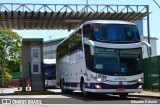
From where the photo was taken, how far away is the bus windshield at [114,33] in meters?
19.5

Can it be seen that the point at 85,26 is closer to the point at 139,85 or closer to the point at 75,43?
the point at 75,43

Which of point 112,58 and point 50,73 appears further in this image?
point 50,73

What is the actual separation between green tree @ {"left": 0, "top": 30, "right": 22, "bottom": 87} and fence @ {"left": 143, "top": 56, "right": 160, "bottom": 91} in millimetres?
45867

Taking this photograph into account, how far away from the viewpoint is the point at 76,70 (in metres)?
23.6

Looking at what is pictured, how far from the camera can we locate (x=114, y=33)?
19625 millimetres

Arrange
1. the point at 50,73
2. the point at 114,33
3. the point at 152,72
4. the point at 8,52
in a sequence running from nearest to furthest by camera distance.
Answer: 1. the point at 114,33
2. the point at 152,72
3. the point at 50,73
4. the point at 8,52

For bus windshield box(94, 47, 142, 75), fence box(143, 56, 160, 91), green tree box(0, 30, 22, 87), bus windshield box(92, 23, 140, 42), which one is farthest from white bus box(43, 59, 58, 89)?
green tree box(0, 30, 22, 87)

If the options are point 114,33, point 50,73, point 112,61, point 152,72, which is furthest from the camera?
point 50,73

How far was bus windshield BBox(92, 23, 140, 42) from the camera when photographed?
19500mm

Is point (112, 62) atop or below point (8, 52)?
below

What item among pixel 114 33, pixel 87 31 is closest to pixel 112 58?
pixel 114 33

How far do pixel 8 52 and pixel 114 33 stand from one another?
56030 millimetres

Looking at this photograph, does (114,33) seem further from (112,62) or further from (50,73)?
(50,73)

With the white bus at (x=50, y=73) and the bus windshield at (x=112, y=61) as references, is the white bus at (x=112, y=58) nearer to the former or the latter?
the bus windshield at (x=112, y=61)
